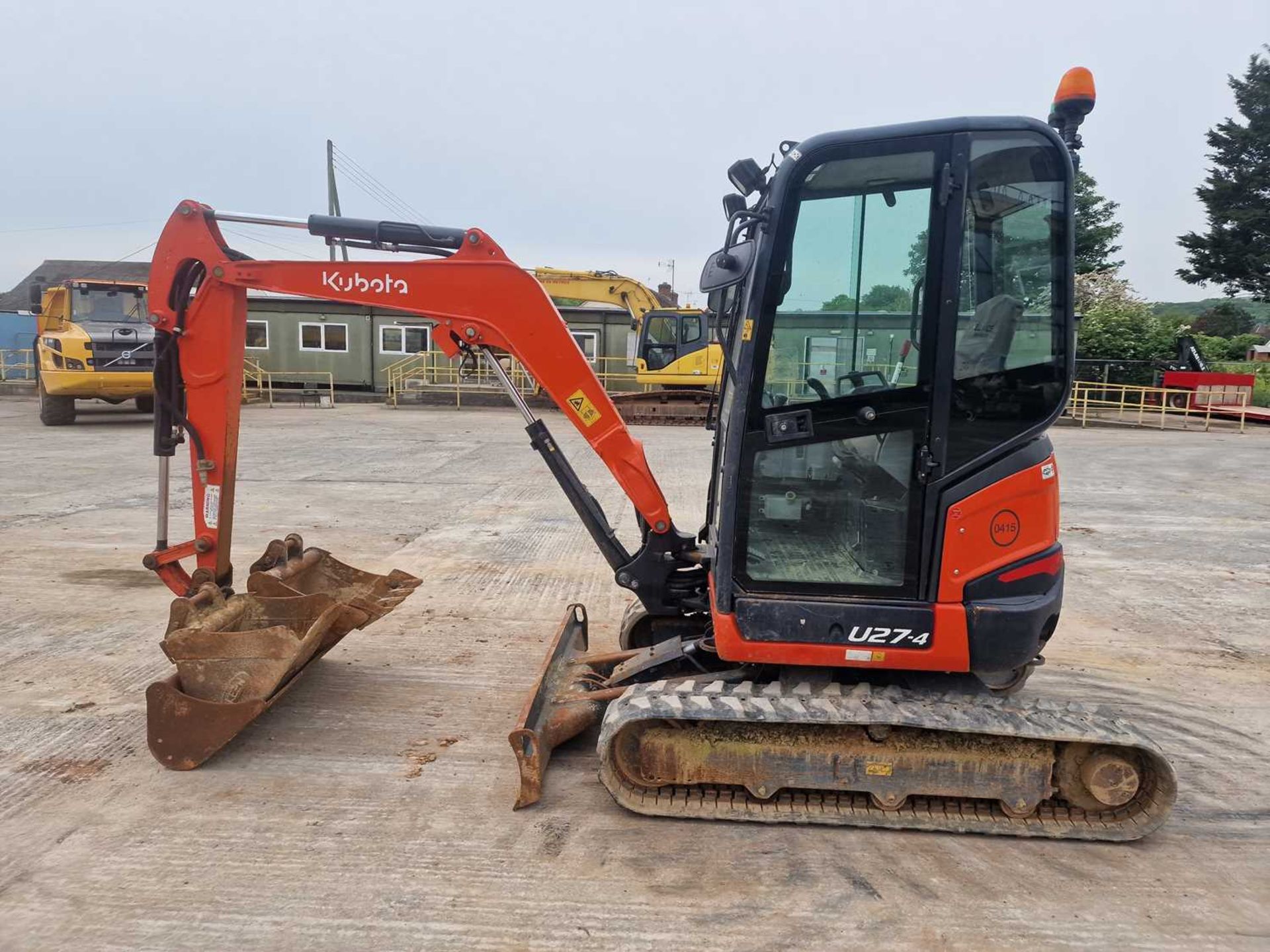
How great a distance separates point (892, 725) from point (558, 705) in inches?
58.2

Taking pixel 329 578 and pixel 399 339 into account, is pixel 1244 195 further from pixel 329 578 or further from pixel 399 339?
pixel 329 578

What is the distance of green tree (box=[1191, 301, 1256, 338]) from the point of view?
152 feet

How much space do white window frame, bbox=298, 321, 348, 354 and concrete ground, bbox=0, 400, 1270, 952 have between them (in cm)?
2090

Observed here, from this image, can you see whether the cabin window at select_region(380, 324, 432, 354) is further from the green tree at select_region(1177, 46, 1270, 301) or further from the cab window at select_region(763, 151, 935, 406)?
the green tree at select_region(1177, 46, 1270, 301)

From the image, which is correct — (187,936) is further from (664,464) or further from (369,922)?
(664,464)

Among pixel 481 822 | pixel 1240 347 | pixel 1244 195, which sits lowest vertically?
pixel 481 822

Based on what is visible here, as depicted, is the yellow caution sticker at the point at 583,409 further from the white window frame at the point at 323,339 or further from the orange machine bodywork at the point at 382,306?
the white window frame at the point at 323,339

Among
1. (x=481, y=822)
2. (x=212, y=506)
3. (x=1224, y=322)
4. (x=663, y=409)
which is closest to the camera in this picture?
(x=481, y=822)

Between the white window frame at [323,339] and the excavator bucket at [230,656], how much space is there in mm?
24431

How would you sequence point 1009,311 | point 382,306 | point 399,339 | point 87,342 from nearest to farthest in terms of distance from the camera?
1. point 1009,311
2. point 382,306
3. point 87,342
4. point 399,339

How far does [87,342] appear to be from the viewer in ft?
53.0

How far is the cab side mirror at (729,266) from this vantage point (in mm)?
3369

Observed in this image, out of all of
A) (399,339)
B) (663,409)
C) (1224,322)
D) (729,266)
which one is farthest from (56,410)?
(1224,322)

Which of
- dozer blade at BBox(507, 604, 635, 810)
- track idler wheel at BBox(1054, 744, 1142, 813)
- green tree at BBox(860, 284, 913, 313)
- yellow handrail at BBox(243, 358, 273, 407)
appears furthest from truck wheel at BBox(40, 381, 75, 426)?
track idler wheel at BBox(1054, 744, 1142, 813)
